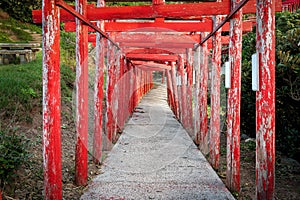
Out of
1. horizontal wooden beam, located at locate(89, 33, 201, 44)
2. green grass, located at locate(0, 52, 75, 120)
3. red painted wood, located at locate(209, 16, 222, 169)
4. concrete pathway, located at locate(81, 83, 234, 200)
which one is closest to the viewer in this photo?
concrete pathway, located at locate(81, 83, 234, 200)

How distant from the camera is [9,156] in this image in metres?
4.41

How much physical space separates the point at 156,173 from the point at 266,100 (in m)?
3.19

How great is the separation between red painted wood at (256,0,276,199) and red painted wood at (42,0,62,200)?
2.08m

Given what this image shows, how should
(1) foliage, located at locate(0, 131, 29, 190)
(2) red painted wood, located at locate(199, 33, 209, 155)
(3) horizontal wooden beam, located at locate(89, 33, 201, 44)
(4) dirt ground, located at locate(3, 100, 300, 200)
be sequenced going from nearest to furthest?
1. (1) foliage, located at locate(0, 131, 29, 190)
2. (4) dirt ground, located at locate(3, 100, 300, 200)
3. (2) red painted wood, located at locate(199, 33, 209, 155)
4. (3) horizontal wooden beam, located at locate(89, 33, 201, 44)

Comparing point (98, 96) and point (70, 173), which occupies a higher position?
point (98, 96)

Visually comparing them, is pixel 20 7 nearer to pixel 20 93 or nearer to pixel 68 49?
pixel 68 49

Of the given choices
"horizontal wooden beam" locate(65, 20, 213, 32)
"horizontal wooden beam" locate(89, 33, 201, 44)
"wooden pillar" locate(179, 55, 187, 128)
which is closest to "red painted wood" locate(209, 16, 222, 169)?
"horizontal wooden beam" locate(65, 20, 213, 32)

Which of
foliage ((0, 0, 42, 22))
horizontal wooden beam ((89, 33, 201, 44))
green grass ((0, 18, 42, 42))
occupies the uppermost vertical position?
foliage ((0, 0, 42, 22))

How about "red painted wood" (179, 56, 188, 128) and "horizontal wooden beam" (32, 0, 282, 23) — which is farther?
"red painted wood" (179, 56, 188, 128)

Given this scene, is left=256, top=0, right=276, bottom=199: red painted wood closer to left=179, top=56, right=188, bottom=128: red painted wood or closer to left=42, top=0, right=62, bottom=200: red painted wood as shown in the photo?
left=42, top=0, right=62, bottom=200: red painted wood

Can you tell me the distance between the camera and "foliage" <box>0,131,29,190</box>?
4320 mm

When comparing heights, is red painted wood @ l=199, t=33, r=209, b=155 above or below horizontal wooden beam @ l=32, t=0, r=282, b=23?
below

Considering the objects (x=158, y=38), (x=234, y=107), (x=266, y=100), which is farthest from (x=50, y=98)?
(x=158, y=38)

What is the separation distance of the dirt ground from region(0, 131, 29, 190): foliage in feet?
0.56
